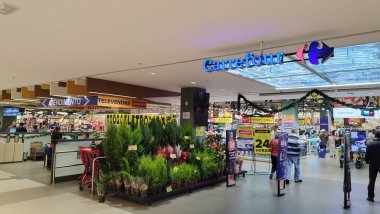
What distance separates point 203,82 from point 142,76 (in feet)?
6.94

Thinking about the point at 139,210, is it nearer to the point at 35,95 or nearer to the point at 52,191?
the point at 52,191

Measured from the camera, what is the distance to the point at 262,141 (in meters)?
9.42

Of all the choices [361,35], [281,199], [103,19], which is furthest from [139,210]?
[361,35]

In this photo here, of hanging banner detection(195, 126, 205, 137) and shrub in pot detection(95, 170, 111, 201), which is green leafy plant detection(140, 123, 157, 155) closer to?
shrub in pot detection(95, 170, 111, 201)

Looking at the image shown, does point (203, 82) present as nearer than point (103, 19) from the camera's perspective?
No

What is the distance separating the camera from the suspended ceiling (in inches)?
133

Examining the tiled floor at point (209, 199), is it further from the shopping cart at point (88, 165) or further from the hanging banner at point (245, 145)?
the hanging banner at point (245, 145)

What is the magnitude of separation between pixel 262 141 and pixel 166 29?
6346 mm

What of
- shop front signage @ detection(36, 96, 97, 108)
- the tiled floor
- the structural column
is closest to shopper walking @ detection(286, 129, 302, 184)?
the tiled floor

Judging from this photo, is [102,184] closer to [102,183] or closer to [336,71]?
[102,183]

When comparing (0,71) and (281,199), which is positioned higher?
(0,71)

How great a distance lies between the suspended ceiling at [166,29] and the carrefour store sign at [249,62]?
0.30 metres

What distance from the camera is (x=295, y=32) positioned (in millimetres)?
4242

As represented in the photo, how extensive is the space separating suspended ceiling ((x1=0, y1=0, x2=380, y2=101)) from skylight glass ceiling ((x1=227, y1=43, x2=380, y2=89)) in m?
0.50
